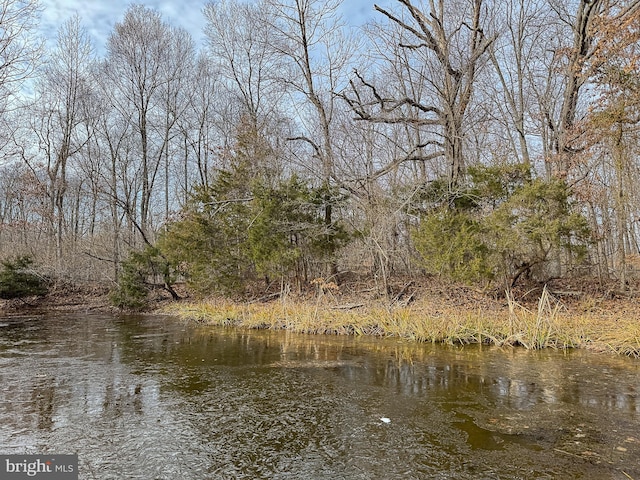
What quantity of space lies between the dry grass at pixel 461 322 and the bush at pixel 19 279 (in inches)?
360

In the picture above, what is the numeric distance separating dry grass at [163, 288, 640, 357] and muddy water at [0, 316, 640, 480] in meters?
0.52

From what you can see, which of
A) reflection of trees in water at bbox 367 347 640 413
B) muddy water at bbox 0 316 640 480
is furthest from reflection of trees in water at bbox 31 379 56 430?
reflection of trees in water at bbox 367 347 640 413

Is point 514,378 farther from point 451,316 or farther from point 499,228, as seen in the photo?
point 499,228

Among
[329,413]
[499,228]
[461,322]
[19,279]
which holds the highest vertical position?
[499,228]

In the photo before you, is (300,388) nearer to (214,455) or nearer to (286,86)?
(214,455)

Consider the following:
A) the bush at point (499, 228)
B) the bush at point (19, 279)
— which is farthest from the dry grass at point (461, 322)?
the bush at point (19, 279)

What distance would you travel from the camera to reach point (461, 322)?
8.45 meters

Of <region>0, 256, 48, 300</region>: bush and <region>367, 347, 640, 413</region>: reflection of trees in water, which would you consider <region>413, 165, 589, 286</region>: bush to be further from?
<region>0, 256, 48, 300</region>: bush

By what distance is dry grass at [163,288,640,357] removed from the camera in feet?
24.5

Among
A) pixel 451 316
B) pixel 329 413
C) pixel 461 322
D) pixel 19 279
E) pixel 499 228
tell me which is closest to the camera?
pixel 329 413

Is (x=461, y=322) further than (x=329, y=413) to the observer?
Yes

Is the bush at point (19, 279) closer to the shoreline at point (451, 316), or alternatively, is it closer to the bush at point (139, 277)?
the bush at point (139, 277)

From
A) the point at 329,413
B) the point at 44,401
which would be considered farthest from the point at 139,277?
the point at 329,413

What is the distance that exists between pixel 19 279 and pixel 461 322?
16235mm
